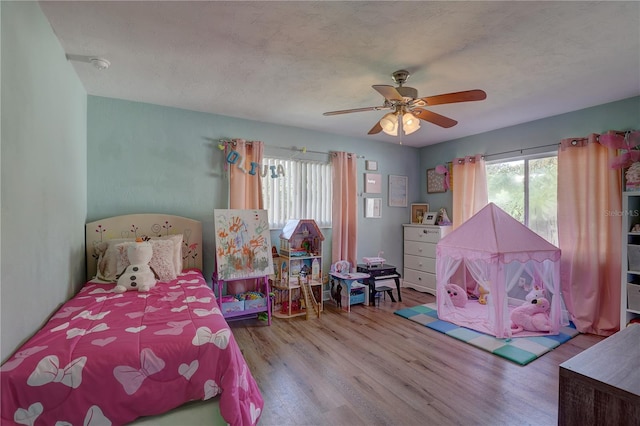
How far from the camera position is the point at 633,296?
2941 mm

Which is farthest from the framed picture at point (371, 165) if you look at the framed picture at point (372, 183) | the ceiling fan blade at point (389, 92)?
the ceiling fan blade at point (389, 92)

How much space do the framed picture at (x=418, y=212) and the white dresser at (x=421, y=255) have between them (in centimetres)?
27

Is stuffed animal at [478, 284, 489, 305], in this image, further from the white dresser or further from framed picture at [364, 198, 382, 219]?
framed picture at [364, 198, 382, 219]

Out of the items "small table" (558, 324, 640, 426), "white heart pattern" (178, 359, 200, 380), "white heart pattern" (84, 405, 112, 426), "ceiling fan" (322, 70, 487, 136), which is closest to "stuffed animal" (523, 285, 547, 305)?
"ceiling fan" (322, 70, 487, 136)

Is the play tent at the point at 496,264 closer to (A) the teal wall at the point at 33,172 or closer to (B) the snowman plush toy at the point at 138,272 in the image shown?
(B) the snowman plush toy at the point at 138,272

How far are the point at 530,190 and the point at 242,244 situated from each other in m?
3.91

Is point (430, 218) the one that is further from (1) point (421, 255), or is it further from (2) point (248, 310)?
(2) point (248, 310)

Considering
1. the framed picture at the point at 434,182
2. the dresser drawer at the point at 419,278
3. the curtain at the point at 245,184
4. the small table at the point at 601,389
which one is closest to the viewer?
the small table at the point at 601,389

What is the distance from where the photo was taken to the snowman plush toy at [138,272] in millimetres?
2576

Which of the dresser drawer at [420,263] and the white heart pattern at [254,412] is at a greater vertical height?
the dresser drawer at [420,263]

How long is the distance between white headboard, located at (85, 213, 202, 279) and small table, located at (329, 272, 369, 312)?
1815 millimetres

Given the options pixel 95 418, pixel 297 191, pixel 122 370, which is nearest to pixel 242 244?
pixel 297 191

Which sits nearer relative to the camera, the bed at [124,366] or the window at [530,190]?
the bed at [124,366]

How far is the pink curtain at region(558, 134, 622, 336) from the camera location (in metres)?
3.23
